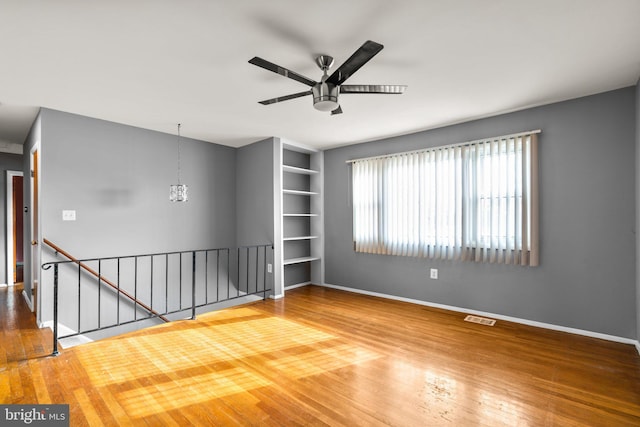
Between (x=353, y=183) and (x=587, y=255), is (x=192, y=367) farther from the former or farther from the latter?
(x=587, y=255)

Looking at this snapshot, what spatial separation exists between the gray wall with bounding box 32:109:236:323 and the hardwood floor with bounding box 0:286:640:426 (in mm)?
1170

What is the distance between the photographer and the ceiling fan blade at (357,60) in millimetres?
1778

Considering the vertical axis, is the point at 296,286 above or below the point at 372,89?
→ below

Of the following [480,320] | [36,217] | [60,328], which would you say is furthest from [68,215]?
[480,320]

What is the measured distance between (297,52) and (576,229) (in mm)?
3298

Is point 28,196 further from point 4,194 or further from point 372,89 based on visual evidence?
point 372,89

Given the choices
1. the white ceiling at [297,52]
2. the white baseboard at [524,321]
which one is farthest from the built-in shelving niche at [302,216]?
the white ceiling at [297,52]

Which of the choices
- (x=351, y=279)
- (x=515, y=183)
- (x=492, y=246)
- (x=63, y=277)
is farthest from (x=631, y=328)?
(x=63, y=277)

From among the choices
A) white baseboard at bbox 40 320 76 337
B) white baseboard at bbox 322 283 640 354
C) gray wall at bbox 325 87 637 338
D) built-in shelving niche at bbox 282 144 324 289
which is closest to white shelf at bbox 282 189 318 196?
built-in shelving niche at bbox 282 144 324 289

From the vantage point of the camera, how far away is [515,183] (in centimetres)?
351

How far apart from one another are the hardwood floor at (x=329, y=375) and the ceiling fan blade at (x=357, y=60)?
222 cm

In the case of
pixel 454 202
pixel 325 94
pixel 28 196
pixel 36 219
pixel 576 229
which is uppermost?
pixel 325 94

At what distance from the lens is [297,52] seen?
2.29 m

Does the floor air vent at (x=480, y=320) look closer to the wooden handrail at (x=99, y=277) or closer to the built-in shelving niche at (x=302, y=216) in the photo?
the built-in shelving niche at (x=302, y=216)
